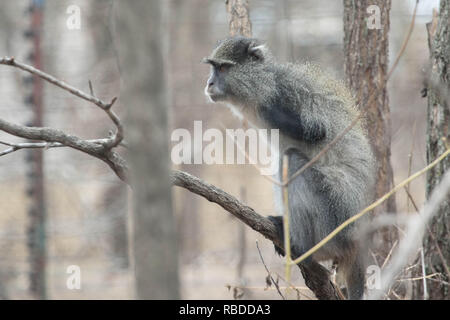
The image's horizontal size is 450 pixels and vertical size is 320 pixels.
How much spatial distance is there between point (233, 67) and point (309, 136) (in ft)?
3.63

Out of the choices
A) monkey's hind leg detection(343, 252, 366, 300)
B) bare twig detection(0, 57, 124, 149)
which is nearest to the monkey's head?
monkey's hind leg detection(343, 252, 366, 300)

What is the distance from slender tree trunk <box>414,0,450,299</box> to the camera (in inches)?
202

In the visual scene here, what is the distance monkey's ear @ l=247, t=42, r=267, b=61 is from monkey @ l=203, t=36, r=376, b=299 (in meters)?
0.01

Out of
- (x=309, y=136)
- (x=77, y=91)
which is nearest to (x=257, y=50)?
(x=309, y=136)

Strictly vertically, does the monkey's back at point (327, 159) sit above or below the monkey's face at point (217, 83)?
below

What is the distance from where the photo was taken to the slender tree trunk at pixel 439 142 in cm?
513

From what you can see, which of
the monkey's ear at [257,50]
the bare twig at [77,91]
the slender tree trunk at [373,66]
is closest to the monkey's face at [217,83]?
the monkey's ear at [257,50]

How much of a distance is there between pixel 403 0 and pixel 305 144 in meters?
6.76

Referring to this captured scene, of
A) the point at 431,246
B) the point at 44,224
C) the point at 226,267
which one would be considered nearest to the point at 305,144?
the point at 431,246

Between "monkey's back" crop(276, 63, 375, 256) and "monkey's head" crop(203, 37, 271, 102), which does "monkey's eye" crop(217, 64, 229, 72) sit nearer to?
"monkey's head" crop(203, 37, 271, 102)

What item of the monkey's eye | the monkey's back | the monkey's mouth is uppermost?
the monkey's eye

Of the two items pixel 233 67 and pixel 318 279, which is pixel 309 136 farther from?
pixel 318 279

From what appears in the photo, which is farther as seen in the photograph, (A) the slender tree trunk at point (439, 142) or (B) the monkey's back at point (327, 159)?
(B) the monkey's back at point (327, 159)

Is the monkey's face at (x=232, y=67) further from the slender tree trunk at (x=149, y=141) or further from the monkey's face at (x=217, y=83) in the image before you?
the slender tree trunk at (x=149, y=141)
